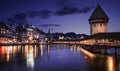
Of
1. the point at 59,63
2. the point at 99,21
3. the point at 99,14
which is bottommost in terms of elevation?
the point at 59,63

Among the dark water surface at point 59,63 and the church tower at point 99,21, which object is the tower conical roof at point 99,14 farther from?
the dark water surface at point 59,63

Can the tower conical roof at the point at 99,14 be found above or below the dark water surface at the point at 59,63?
above

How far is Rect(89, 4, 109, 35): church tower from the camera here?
85.0 metres

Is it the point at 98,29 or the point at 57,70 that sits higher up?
the point at 98,29

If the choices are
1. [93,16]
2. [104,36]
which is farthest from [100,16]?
[104,36]

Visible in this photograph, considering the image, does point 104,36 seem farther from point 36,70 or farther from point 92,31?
point 36,70

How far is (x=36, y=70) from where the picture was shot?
2655 centimetres

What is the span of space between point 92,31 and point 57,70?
63342mm

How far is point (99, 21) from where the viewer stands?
8662 cm

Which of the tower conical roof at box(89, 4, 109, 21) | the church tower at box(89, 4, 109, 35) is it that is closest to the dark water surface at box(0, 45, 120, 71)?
the church tower at box(89, 4, 109, 35)

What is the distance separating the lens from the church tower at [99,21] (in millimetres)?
84988

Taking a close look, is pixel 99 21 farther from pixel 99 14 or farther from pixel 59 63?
pixel 59 63

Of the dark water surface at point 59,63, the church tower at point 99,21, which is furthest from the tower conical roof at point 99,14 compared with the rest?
the dark water surface at point 59,63

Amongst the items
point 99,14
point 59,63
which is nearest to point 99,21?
point 99,14
